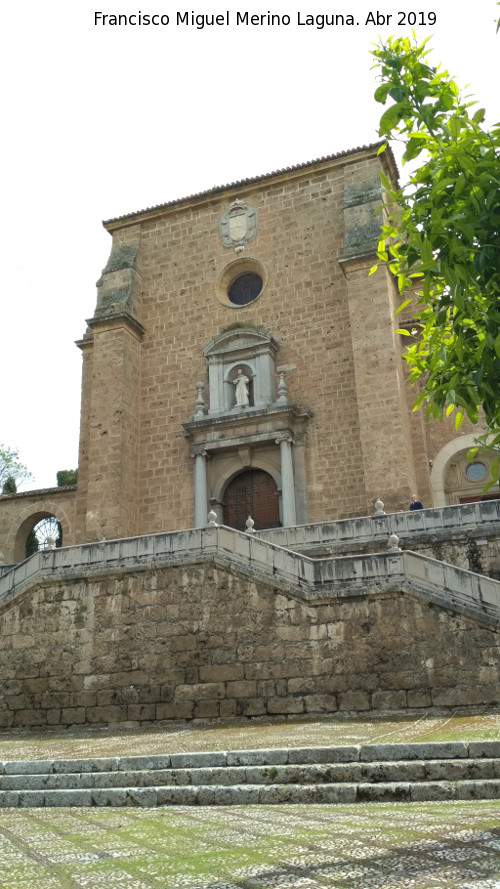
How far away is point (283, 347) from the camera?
18.9 m

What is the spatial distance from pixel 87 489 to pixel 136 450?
1677 millimetres

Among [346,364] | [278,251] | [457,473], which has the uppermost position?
[278,251]

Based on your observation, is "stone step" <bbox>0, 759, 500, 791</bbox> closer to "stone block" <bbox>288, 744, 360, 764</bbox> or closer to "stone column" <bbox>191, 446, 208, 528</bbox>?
"stone block" <bbox>288, 744, 360, 764</bbox>

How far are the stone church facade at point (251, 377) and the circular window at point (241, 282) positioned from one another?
0.05m

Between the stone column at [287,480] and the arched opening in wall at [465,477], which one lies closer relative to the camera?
the stone column at [287,480]

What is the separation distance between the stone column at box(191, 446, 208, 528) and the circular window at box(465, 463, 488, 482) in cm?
654

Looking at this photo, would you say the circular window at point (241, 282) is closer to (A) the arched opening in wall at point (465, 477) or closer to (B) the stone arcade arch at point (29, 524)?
(A) the arched opening in wall at point (465, 477)

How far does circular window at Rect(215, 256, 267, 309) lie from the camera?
19922 mm

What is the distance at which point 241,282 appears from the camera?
2044cm

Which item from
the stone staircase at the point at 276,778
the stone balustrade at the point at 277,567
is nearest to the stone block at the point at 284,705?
the stone balustrade at the point at 277,567

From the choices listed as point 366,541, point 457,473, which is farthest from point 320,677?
point 457,473

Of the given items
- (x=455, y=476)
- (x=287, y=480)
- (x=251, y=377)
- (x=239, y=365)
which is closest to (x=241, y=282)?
(x=239, y=365)

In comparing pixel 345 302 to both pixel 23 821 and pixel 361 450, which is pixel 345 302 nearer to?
pixel 361 450

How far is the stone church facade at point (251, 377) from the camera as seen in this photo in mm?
17188
